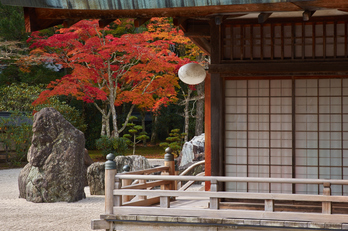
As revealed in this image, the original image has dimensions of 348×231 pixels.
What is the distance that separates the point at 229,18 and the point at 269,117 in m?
1.53

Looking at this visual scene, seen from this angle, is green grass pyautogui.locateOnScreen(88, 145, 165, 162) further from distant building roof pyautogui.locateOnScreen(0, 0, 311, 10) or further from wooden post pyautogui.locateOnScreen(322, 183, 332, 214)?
wooden post pyautogui.locateOnScreen(322, 183, 332, 214)

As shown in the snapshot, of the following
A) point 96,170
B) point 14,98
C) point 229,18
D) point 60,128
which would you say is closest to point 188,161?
point 96,170

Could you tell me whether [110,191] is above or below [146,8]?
below

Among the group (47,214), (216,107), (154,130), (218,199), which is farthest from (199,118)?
(218,199)

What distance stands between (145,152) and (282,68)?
1714cm

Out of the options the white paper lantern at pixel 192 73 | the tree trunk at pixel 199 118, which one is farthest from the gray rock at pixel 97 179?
the tree trunk at pixel 199 118

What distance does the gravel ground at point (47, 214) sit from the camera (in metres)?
8.13

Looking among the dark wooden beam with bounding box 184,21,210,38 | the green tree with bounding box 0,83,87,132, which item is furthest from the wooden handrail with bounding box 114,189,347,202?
the green tree with bounding box 0,83,87,132

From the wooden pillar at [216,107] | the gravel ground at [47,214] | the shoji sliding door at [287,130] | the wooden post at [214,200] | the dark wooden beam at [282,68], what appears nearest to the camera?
the wooden post at [214,200]

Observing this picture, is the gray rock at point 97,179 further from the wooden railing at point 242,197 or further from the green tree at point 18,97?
the green tree at point 18,97

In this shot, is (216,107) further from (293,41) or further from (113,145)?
(113,145)

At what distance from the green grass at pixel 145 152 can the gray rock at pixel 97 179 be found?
8362mm

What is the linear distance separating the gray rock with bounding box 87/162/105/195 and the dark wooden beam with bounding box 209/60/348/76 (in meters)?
5.97

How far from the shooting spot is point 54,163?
1052cm
